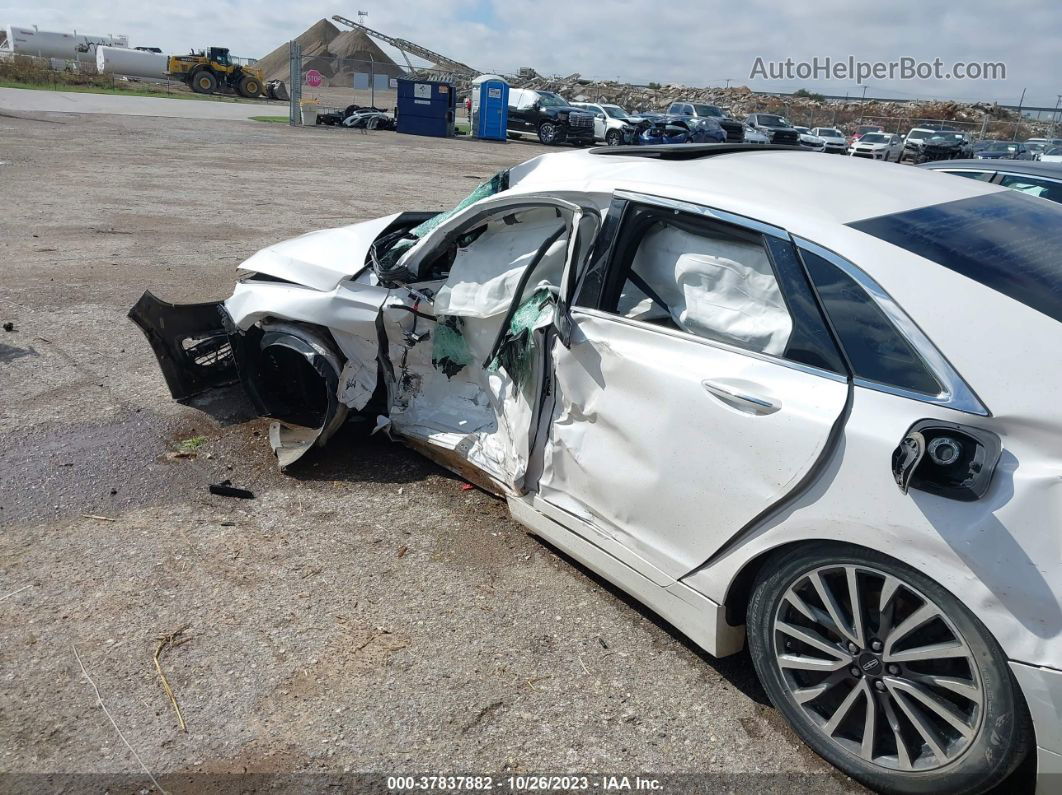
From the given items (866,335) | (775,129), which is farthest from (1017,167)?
(775,129)

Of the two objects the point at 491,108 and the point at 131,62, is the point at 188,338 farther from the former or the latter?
the point at 131,62

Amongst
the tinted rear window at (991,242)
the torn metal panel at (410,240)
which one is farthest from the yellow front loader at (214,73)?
the tinted rear window at (991,242)

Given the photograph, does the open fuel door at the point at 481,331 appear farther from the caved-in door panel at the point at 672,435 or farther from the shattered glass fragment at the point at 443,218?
the caved-in door panel at the point at 672,435

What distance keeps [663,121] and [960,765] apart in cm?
3177

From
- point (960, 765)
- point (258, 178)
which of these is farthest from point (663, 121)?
point (960, 765)

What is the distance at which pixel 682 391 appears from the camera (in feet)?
8.90

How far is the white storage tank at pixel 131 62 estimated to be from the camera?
5453cm

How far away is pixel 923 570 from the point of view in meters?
2.15

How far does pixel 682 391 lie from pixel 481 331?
1.39 metres

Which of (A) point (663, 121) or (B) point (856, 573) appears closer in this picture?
(B) point (856, 573)

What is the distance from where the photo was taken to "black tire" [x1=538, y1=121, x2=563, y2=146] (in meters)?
32.3

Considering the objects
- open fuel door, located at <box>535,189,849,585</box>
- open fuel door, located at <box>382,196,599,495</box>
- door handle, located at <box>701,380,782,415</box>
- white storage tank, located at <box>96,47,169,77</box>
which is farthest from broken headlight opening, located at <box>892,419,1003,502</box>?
white storage tank, located at <box>96,47,169,77</box>

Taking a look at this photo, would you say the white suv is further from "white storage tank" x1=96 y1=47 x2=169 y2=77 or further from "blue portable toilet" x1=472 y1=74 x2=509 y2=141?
"white storage tank" x1=96 y1=47 x2=169 y2=77

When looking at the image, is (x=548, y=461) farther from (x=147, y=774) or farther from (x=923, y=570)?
(x=147, y=774)
